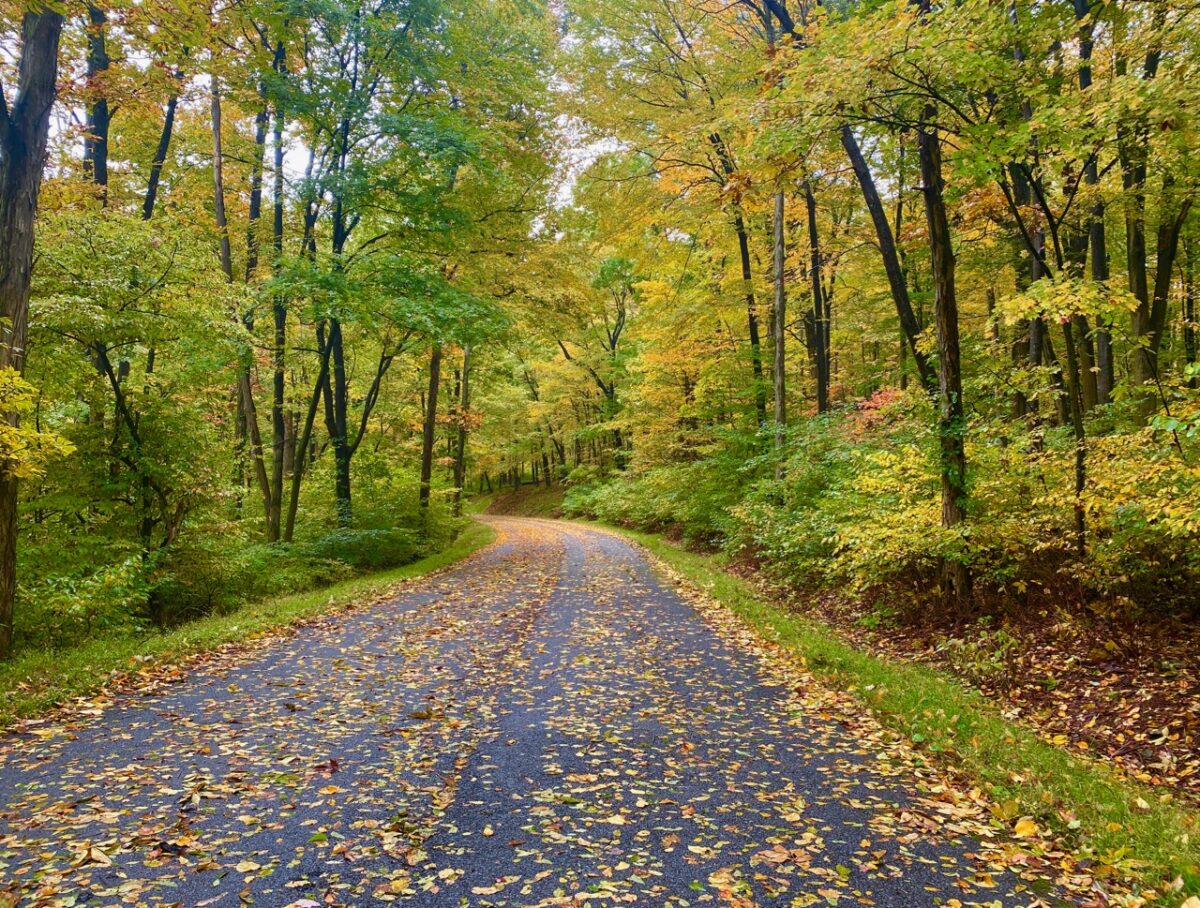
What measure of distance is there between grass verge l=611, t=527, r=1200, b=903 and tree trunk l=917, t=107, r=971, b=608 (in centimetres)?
181

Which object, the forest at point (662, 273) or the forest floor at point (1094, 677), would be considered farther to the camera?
the forest at point (662, 273)

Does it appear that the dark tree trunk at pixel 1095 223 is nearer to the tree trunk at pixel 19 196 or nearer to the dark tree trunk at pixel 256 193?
the tree trunk at pixel 19 196

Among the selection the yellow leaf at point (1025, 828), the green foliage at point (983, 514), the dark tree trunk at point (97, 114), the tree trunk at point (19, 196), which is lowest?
the yellow leaf at point (1025, 828)

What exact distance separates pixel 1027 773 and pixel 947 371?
5.00 metres

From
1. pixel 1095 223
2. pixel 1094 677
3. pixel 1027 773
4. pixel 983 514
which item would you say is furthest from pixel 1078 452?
pixel 1095 223

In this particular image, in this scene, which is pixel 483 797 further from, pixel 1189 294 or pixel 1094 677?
pixel 1189 294

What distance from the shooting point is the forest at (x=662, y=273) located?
6.26 metres

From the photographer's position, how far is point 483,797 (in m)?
4.05

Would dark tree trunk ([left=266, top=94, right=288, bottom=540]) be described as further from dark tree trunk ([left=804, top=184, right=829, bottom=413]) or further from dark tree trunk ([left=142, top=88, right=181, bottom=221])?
dark tree trunk ([left=804, top=184, right=829, bottom=413])

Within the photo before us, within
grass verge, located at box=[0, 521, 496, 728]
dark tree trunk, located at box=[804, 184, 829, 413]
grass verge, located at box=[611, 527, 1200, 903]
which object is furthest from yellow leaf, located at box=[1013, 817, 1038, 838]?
dark tree trunk, located at box=[804, 184, 829, 413]

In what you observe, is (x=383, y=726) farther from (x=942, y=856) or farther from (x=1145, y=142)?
(x=1145, y=142)

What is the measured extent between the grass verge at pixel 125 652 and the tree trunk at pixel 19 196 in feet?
2.13

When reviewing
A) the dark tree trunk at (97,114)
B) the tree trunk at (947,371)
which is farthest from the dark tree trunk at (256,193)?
the tree trunk at (947,371)

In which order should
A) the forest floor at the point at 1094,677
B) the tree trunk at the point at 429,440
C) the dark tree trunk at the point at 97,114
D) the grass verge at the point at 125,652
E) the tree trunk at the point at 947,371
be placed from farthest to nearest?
the tree trunk at the point at 429,440
the dark tree trunk at the point at 97,114
the tree trunk at the point at 947,371
the grass verge at the point at 125,652
the forest floor at the point at 1094,677
